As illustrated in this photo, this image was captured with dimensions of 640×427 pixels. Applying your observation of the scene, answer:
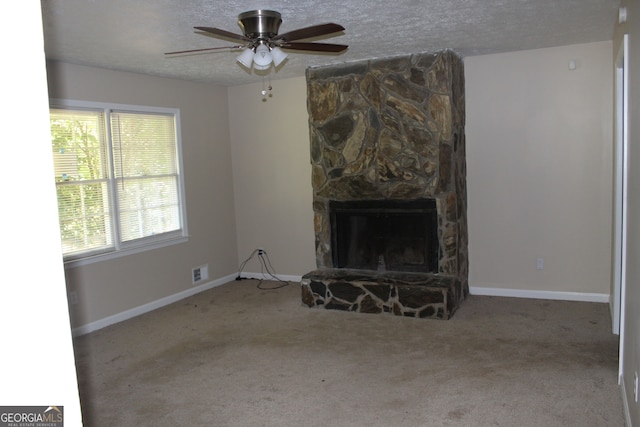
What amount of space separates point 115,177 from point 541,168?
4210mm

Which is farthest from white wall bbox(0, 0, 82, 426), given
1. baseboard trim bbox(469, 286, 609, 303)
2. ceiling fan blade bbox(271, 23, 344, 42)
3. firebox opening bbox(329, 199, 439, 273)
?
baseboard trim bbox(469, 286, 609, 303)

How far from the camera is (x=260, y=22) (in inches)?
122

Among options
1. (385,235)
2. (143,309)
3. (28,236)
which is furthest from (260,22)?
(143,309)

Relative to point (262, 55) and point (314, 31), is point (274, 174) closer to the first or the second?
point (262, 55)

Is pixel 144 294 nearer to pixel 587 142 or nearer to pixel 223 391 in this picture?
pixel 223 391

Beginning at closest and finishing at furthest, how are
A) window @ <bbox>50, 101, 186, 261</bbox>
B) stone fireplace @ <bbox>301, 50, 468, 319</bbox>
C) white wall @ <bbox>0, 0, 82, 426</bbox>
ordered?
white wall @ <bbox>0, 0, 82, 426</bbox>
window @ <bbox>50, 101, 186, 261</bbox>
stone fireplace @ <bbox>301, 50, 468, 319</bbox>

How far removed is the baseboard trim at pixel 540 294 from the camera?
4898 millimetres

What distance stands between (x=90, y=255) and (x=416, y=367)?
314 centimetres

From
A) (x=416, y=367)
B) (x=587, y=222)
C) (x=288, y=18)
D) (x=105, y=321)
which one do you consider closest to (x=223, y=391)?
(x=416, y=367)

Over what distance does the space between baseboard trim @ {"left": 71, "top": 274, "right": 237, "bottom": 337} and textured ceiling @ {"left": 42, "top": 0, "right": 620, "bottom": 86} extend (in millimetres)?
2361

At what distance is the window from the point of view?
4.60 metres

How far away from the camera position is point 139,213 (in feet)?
17.6

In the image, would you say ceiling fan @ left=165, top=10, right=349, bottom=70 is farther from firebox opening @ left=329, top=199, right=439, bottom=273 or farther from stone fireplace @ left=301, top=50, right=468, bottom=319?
firebox opening @ left=329, top=199, right=439, bottom=273

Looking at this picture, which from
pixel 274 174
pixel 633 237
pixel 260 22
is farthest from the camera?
pixel 274 174
